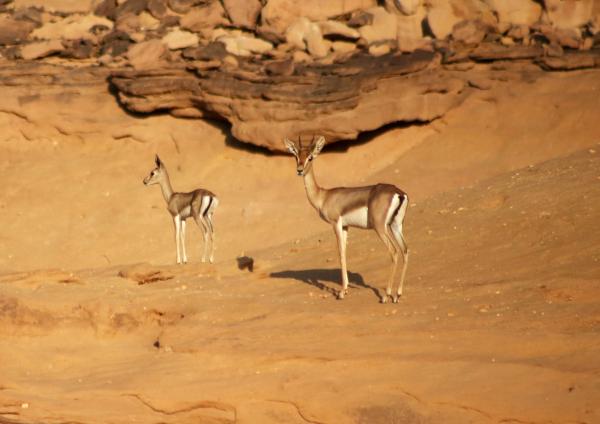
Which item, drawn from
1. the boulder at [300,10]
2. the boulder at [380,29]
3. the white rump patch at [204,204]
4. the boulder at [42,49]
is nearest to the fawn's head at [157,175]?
the white rump patch at [204,204]

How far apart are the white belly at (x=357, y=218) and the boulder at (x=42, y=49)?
1365cm

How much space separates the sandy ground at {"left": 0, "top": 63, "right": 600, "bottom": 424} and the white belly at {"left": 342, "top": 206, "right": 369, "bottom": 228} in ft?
2.72

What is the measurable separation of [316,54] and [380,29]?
1499mm

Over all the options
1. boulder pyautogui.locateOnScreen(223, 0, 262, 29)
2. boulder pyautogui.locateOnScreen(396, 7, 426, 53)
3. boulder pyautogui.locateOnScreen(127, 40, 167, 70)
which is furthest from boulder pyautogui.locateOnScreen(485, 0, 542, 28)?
boulder pyautogui.locateOnScreen(127, 40, 167, 70)

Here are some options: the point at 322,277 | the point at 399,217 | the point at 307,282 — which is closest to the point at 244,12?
the point at 322,277

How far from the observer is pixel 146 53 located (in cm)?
2442

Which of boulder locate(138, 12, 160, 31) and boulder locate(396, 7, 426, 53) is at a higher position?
boulder locate(396, 7, 426, 53)

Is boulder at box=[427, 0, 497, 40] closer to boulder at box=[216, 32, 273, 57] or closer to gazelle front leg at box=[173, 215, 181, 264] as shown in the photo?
boulder at box=[216, 32, 273, 57]

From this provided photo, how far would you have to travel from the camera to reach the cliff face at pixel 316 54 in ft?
74.3

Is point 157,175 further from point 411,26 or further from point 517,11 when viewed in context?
point 517,11

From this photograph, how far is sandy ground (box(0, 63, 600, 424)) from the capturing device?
10555 mm

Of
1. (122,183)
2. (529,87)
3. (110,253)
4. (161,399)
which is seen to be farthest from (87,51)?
(161,399)

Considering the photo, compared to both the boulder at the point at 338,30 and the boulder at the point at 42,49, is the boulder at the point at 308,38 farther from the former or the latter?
the boulder at the point at 42,49

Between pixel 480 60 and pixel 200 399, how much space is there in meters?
13.8
